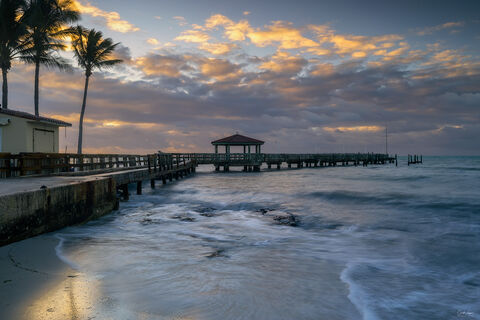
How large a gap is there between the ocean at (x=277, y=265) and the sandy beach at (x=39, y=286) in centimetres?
20

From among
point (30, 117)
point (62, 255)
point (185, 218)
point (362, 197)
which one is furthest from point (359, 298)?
point (30, 117)

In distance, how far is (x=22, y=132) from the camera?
620 inches

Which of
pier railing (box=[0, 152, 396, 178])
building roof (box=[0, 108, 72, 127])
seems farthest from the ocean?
building roof (box=[0, 108, 72, 127])

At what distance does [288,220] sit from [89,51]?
25.8 metres

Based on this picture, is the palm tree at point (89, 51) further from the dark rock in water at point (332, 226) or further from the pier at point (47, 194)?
the dark rock in water at point (332, 226)

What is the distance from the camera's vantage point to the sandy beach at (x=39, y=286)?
131 inches

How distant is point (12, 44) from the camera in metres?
23.5

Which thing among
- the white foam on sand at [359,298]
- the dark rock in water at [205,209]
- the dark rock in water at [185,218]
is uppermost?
the white foam on sand at [359,298]

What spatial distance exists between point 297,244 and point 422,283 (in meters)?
2.74

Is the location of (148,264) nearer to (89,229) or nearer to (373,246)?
(89,229)

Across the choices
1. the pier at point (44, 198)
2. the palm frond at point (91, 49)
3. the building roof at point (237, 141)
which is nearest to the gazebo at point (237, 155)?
the building roof at point (237, 141)

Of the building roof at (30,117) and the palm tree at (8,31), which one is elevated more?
the palm tree at (8,31)

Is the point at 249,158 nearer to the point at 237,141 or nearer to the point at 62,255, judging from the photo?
the point at 237,141

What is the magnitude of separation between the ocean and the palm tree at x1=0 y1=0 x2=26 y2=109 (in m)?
19.1
